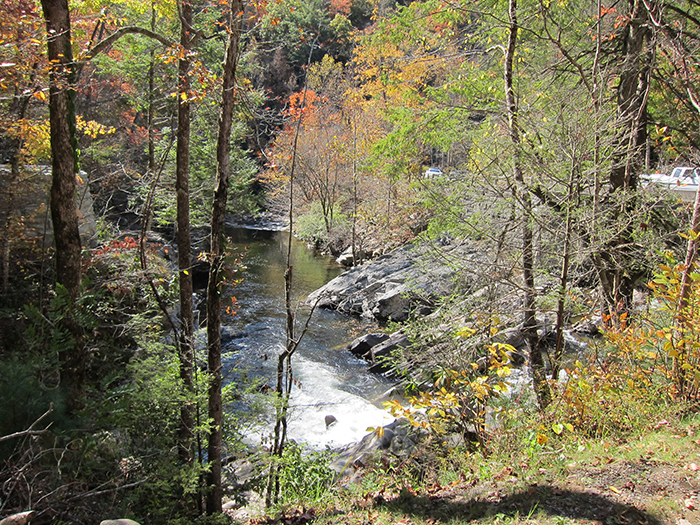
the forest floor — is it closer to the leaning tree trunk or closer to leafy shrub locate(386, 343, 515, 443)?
leafy shrub locate(386, 343, 515, 443)

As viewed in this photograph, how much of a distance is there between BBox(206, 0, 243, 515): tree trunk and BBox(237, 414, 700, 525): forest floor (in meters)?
0.91

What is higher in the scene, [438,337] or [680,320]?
[680,320]

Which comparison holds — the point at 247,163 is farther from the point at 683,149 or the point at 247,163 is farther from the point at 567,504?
the point at 567,504

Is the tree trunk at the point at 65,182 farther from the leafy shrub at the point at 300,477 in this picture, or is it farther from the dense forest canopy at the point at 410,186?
the leafy shrub at the point at 300,477

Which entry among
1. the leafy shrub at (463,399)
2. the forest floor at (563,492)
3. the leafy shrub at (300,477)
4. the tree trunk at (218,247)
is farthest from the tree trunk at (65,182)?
the leafy shrub at (463,399)

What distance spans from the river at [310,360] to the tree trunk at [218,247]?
0.65 metres

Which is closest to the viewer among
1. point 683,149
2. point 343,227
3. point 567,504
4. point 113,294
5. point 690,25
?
point 567,504

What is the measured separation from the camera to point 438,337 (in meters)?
5.79

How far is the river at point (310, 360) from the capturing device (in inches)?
343

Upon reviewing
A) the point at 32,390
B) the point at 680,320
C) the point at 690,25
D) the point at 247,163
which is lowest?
the point at 32,390

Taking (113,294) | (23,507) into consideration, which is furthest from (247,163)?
(23,507)

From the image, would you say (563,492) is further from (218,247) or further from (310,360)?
(310,360)

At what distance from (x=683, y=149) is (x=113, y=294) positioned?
10580 mm

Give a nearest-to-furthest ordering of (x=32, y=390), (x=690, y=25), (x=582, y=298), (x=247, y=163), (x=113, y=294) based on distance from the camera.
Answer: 1. (x=32, y=390)
2. (x=582, y=298)
3. (x=690, y=25)
4. (x=113, y=294)
5. (x=247, y=163)
